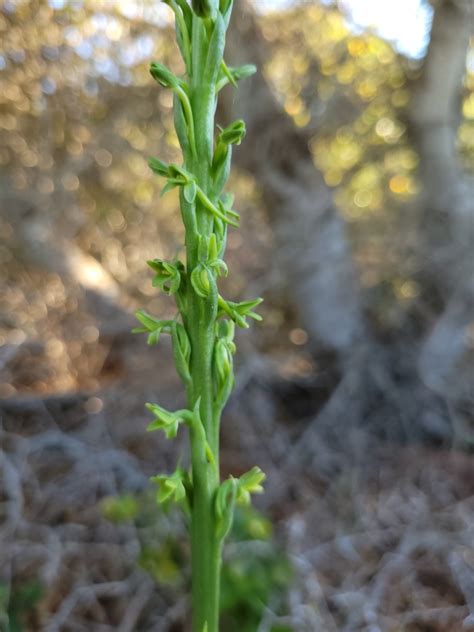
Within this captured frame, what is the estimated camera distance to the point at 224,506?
597 millimetres

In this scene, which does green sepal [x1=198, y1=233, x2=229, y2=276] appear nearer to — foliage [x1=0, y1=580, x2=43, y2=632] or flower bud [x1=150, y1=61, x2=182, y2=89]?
flower bud [x1=150, y1=61, x2=182, y2=89]

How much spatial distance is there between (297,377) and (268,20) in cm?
156

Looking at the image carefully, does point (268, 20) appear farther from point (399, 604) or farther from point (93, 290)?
point (399, 604)

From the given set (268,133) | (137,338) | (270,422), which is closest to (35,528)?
(270,422)

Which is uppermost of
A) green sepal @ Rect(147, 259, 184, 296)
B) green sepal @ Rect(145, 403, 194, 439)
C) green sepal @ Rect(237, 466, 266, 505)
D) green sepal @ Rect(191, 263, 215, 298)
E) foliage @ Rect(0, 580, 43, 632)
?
green sepal @ Rect(147, 259, 184, 296)

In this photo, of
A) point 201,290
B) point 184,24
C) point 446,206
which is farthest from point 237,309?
point 446,206

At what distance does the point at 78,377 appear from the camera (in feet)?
8.41

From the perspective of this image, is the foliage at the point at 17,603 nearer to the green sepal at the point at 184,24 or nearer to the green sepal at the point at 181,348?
the green sepal at the point at 181,348

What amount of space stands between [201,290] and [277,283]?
182cm

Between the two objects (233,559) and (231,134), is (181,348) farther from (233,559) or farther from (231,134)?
(233,559)

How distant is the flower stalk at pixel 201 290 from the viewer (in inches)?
21.9

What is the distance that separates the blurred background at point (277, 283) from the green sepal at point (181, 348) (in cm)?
100

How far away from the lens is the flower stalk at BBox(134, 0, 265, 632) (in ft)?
1.83

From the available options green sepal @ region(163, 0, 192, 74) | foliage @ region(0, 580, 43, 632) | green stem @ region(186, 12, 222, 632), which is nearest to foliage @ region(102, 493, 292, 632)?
foliage @ region(0, 580, 43, 632)
